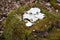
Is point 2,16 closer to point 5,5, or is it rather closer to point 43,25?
point 5,5

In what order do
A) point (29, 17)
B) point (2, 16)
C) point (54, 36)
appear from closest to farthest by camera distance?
1. point (54, 36)
2. point (29, 17)
3. point (2, 16)

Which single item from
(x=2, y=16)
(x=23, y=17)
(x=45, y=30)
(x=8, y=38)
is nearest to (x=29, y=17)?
(x=23, y=17)

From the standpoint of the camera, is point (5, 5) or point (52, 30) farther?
point (5, 5)

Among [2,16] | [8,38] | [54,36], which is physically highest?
[54,36]

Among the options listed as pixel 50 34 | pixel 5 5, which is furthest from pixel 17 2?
pixel 50 34

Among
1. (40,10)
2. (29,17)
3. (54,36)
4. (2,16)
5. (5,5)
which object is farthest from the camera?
(5,5)

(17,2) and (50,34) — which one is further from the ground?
(50,34)

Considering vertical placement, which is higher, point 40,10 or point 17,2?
point 40,10

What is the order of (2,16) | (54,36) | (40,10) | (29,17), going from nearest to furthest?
(54,36)
(29,17)
(40,10)
(2,16)

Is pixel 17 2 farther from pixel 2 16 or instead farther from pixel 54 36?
pixel 54 36
